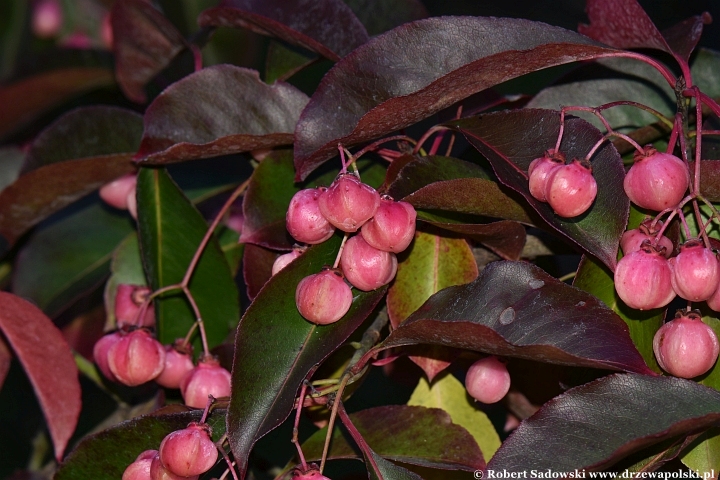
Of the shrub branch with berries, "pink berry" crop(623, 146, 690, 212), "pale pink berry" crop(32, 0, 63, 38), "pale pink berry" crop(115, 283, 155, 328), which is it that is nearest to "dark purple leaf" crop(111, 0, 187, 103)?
the shrub branch with berries

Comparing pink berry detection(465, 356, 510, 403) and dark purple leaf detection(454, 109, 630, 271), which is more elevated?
dark purple leaf detection(454, 109, 630, 271)

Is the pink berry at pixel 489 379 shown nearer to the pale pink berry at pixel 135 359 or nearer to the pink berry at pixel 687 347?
the pink berry at pixel 687 347

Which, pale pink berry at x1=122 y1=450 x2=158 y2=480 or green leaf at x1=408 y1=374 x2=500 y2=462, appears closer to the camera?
pale pink berry at x1=122 y1=450 x2=158 y2=480

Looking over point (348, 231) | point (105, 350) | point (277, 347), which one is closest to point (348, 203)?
point (348, 231)

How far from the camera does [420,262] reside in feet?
2.48

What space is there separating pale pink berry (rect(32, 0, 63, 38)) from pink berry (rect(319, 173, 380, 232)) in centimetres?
173

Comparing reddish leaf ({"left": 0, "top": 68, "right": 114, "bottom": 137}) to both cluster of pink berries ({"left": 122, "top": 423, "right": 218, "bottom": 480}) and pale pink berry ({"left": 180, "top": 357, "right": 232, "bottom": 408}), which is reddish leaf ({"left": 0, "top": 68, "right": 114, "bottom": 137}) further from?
cluster of pink berries ({"left": 122, "top": 423, "right": 218, "bottom": 480})

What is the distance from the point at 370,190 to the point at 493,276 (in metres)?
0.12

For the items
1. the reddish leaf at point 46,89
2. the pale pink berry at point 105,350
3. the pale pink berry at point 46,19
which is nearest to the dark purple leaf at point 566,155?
the pale pink berry at point 105,350

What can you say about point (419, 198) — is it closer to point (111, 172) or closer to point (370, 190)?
point (370, 190)

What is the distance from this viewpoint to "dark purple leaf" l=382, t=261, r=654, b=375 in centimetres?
59

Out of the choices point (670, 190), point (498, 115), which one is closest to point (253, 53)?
point (498, 115)

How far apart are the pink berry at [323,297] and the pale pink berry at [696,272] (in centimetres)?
27

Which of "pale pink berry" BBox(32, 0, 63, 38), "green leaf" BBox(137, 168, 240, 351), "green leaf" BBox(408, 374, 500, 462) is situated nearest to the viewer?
"green leaf" BBox(408, 374, 500, 462)
